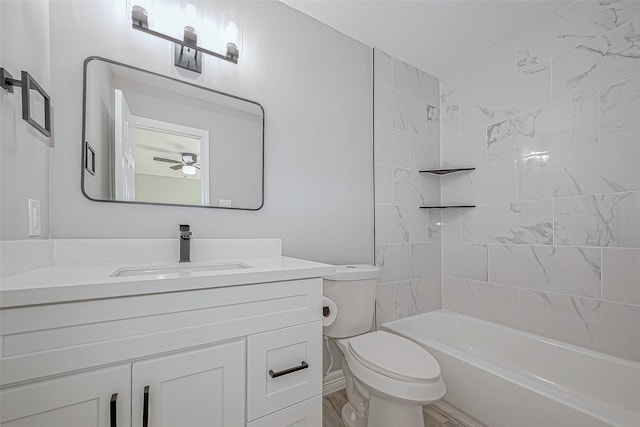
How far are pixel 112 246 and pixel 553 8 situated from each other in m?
2.75

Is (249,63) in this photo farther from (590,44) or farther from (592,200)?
(592,200)

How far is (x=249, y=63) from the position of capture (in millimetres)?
1529

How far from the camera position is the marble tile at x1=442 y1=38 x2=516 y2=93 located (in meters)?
1.97

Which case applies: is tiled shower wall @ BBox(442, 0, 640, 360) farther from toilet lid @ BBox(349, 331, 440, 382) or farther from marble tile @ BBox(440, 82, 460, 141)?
toilet lid @ BBox(349, 331, 440, 382)

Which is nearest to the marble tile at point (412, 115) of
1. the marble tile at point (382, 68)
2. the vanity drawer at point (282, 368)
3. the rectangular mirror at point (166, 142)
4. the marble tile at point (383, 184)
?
the marble tile at point (382, 68)

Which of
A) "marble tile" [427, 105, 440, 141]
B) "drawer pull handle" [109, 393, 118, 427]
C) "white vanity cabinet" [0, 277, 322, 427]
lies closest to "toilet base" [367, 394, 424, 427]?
"white vanity cabinet" [0, 277, 322, 427]

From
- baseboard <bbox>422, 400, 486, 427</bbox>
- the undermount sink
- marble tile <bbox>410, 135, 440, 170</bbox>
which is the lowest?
baseboard <bbox>422, 400, 486, 427</bbox>

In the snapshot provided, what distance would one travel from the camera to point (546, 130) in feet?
5.81

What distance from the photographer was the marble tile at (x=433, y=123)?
2.35 m

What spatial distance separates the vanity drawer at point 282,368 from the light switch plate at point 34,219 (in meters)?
0.83

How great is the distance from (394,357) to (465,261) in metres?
1.23

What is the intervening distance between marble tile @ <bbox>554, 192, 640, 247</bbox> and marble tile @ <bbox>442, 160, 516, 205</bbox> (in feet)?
1.03

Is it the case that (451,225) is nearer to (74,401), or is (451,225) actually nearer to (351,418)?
(351,418)

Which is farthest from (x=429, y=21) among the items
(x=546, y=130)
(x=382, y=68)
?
(x=546, y=130)
